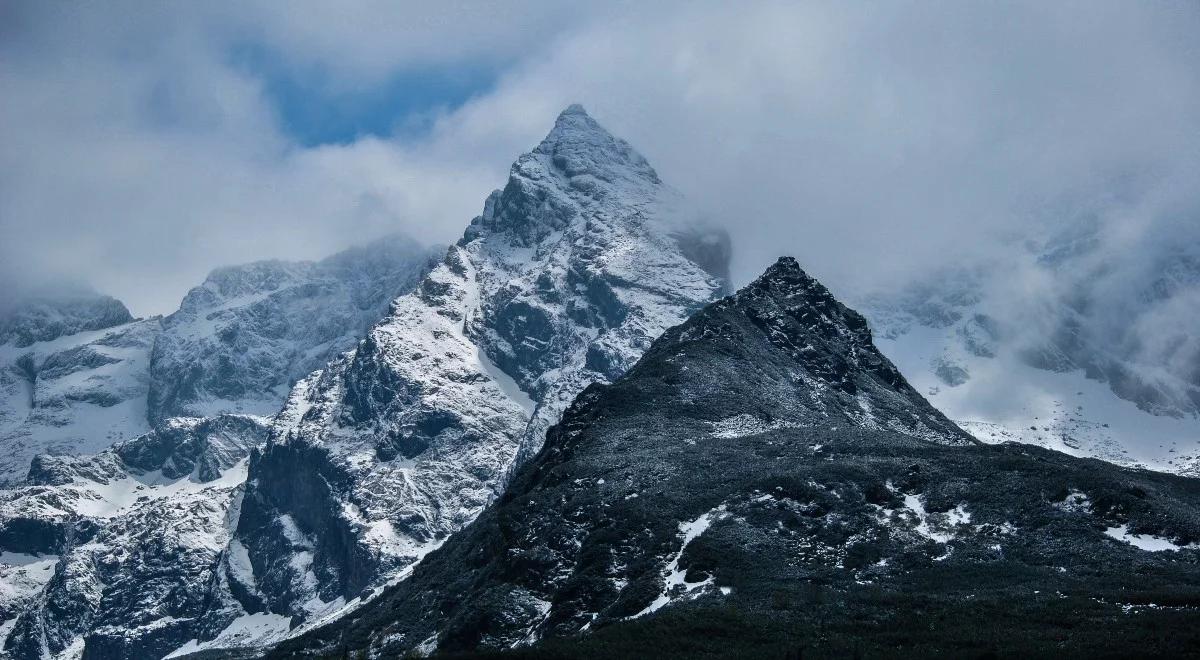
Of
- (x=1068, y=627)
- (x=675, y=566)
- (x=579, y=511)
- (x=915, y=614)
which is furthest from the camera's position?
(x=579, y=511)

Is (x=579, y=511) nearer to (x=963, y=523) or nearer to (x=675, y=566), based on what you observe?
(x=675, y=566)

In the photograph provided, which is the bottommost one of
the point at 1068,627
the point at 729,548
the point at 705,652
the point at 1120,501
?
the point at 705,652

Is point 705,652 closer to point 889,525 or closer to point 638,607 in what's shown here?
point 638,607

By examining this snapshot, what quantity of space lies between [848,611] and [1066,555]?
34.4 m

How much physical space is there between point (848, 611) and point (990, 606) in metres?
14.5

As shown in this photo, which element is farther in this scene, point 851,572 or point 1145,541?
point 1145,541

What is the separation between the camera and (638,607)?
6452 inches

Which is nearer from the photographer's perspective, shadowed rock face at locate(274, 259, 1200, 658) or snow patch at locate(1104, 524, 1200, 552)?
shadowed rock face at locate(274, 259, 1200, 658)

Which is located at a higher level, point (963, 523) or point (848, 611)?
point (963, 523)

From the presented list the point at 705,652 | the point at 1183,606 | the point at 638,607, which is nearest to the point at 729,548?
the point at 638,607

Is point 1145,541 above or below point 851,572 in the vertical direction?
above

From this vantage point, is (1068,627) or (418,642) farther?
(418,642)

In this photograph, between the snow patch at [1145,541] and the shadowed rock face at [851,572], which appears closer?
the shadowed rock face at [851,572]

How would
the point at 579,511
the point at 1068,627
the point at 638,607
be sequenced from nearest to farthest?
1. the point at 1068,627
2. the point at 638,607
3. the point at 579,511
